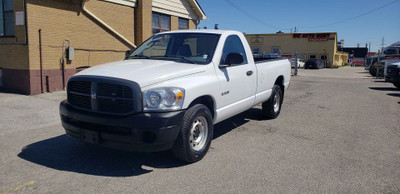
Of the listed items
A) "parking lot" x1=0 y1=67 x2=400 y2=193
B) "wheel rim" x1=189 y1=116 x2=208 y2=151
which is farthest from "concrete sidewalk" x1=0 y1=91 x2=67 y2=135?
"wheel rim" x1=189 y1=116 x2=208 y2=151

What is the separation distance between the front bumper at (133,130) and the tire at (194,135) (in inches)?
5.4

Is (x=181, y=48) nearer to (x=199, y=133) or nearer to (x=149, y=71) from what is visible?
(x=149, y=71)

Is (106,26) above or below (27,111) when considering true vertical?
above

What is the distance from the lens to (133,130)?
3.85 metres

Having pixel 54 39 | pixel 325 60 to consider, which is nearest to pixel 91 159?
pixel 54 39

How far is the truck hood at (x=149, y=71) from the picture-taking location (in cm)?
402

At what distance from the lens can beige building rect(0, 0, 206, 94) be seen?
993 cm

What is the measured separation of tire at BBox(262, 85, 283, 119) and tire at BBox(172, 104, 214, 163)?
2.96 meters

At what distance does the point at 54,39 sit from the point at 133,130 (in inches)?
320

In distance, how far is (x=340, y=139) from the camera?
19.5ft

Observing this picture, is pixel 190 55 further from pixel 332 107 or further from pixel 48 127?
pixel 332 107

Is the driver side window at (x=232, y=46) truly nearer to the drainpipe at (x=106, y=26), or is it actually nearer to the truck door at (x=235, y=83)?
the truck door at (x=235, y=83)

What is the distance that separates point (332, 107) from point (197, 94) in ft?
21.2

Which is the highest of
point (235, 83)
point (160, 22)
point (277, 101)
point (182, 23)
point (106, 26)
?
point (182, 23)
